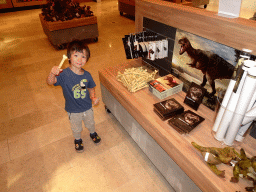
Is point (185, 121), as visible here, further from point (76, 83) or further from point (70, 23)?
point (70, 23)

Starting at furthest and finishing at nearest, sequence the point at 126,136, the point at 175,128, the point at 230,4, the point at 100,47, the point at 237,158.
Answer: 1. the point at 100,47
2. the point at 126,136
3. the point at 175,128
4. the point at 230,4
5. the point at 237,158

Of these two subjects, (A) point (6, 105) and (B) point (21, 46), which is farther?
(B) point (21, 46)

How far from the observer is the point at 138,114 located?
1982mm

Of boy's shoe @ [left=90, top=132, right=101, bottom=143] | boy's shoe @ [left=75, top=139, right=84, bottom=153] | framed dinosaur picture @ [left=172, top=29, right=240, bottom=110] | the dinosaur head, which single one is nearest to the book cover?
framed dinosaur picture @ [left=172, top=29, right=240, bottom=110]

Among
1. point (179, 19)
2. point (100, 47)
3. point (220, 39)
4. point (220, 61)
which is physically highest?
point (179, 19)

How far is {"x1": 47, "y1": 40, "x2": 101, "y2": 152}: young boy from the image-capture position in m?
1.77

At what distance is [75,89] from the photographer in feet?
6.35

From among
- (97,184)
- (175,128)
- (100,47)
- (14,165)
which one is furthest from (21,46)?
(175,128)

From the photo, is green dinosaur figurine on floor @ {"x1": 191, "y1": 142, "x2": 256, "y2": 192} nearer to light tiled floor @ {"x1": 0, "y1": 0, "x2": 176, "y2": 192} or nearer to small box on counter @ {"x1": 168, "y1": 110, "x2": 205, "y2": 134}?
small box on counter @ {"x1": 168, "y1": 110, "x2": 205, "y2": 134}

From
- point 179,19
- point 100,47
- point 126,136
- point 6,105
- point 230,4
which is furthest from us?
point 100,47

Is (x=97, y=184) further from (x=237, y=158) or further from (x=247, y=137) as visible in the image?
(x=247, y=137)

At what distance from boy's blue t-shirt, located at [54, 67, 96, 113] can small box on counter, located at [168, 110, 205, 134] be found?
0.99m

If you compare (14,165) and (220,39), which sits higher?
(220,39)

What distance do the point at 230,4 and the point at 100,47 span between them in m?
4.30
